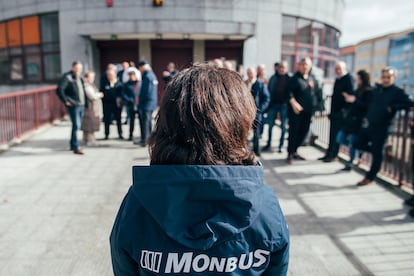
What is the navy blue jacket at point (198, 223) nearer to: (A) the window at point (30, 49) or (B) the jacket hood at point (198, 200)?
(B) the jacket hood at point (198, 200)

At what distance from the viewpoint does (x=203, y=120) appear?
1210mm

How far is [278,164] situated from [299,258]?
3651mm

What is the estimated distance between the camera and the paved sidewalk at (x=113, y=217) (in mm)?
3467

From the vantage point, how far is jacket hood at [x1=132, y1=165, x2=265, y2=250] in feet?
3.75

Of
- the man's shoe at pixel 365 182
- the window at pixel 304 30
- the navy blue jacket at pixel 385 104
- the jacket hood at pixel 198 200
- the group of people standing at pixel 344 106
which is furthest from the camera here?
the window at pixel 304 30

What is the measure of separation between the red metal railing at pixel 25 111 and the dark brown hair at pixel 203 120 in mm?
8392

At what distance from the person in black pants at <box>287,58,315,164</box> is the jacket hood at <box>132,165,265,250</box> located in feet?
19.2

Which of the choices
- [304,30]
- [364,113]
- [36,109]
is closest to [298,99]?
[364,113]

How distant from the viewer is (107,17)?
1515 cm

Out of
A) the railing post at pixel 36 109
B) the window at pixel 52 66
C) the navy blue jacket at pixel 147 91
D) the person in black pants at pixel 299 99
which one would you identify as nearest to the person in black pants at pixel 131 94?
the navy blue jacket at pixel 147 91

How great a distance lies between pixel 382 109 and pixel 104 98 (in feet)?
21.1

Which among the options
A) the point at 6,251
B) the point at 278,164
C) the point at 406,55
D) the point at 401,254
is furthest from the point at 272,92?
the point at 406,55

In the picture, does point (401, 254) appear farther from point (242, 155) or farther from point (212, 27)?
point (212, 27)

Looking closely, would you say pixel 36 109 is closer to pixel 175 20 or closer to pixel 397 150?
pixel 175 20
